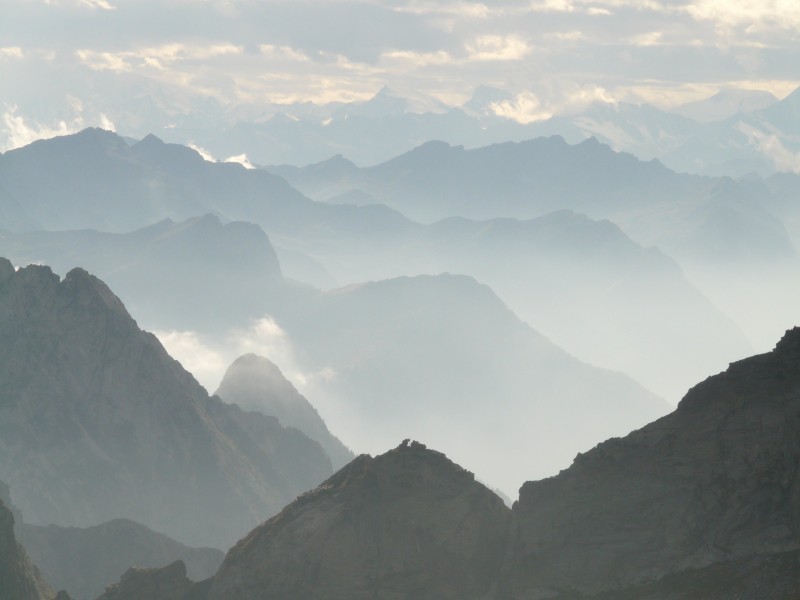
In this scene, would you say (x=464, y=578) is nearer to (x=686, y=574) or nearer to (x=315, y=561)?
(x=315, y=561)

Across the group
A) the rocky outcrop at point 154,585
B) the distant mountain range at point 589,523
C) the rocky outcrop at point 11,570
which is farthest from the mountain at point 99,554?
the distant mountain range at point 589,523

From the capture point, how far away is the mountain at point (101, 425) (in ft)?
575

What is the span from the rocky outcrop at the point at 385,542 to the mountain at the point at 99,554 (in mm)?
57420

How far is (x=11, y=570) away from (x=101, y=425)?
9155 centimetres

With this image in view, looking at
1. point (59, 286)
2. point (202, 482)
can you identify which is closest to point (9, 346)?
point (59, 286)

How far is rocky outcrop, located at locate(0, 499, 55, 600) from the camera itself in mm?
93375

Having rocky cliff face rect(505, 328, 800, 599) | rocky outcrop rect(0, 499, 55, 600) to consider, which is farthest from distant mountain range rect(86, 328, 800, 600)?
rocky outcrop rect(0, 499, 55, 600)

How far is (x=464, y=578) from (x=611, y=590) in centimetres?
1153

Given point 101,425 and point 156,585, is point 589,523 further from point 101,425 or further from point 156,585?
point 101,425

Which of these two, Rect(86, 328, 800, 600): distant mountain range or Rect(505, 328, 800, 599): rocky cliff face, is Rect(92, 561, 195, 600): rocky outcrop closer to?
Rect(86, 328, 800, 600): distant mountain range

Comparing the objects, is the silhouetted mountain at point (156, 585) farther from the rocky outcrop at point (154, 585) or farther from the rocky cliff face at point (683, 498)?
the rocky cliff face at point (683, 498)

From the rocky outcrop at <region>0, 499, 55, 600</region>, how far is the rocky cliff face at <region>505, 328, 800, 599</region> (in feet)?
148

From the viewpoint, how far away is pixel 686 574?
225 ft

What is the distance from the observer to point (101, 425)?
184 meters
